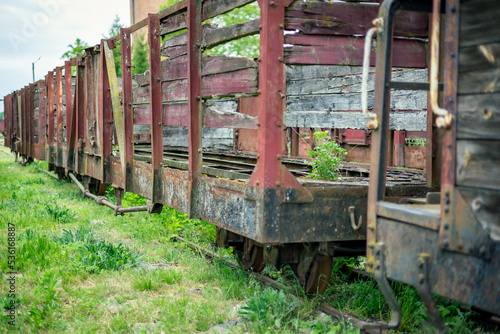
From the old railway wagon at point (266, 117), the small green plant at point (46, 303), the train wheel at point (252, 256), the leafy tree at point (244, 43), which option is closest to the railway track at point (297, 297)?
the train wheel at point (252, 256)

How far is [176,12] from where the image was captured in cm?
498

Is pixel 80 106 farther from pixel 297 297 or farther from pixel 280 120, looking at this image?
pixel 280 120

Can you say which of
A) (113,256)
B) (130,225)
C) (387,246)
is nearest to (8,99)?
(130,225)

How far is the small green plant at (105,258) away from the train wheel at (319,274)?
2.09m

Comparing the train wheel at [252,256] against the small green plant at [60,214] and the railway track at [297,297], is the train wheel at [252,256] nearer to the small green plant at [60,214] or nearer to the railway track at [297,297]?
the railway track at [297,297]

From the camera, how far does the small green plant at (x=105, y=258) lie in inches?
213

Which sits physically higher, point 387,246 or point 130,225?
point 387,246

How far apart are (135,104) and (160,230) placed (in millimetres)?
1994

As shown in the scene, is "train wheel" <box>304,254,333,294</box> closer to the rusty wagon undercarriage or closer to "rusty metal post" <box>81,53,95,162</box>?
the rusty wagon undercarriage

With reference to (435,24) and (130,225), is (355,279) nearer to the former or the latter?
(435,24)

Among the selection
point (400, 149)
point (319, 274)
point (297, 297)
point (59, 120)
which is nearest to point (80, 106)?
point (59, 120)

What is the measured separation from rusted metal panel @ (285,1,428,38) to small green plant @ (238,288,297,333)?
6.64ft

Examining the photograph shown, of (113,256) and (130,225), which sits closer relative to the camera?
(113,256)

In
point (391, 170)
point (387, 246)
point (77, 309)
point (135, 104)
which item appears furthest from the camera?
point (135, 104)
